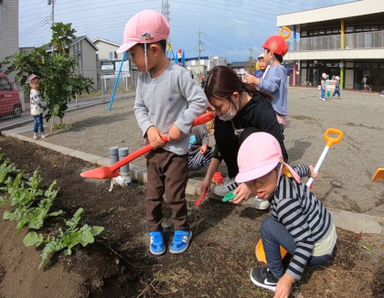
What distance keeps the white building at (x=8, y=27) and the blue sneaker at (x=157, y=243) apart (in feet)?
61.6

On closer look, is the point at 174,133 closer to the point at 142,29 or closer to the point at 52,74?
the point at 142,29

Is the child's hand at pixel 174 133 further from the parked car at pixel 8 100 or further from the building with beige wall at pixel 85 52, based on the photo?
the building with beige wall at pixel 85 52

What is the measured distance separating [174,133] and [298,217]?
0.93m

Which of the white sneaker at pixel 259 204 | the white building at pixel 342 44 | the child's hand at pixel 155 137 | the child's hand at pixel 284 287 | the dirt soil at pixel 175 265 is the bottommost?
the dirt soil at pixel 175 265

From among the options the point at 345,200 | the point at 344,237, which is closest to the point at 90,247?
the point at 344,237

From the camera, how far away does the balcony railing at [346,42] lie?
790 inches

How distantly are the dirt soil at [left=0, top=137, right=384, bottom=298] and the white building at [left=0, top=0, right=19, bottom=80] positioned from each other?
60.8 ft

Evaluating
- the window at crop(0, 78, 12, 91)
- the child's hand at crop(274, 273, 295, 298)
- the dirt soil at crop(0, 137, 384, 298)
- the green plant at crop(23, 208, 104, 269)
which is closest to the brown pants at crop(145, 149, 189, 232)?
the dirt soil at crop(0, 137, 384, 298)

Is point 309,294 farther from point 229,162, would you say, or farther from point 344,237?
point 229,162

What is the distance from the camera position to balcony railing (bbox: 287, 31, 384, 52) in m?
20.1

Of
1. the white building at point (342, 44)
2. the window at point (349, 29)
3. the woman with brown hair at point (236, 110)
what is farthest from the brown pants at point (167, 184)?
the window at point (349, 29)

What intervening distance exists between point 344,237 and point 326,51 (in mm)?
24527

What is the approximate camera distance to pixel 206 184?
2.58m

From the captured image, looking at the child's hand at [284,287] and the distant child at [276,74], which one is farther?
the distant child at [276,74]
